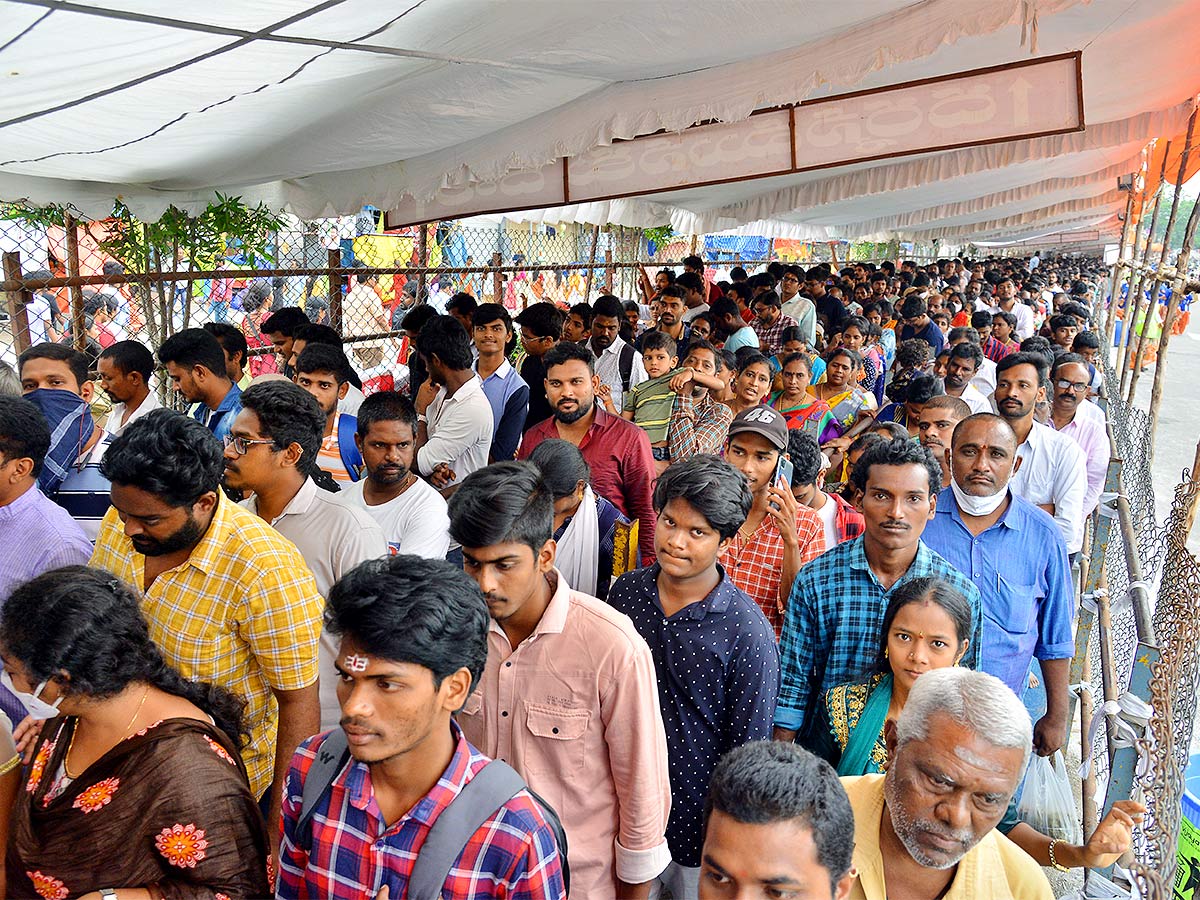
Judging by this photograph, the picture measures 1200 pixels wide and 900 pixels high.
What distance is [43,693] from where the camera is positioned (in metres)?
1.75

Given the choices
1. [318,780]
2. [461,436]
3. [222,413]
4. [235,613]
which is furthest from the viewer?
[461,436]

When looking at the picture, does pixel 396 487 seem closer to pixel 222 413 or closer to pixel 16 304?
pixel 222 413

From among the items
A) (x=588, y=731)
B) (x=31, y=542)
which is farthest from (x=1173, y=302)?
(x=31, y=542)

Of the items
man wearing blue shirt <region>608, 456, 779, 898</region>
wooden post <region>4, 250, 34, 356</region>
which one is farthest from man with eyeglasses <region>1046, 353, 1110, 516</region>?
wooden post <region>4, 250, 34, 356</region>

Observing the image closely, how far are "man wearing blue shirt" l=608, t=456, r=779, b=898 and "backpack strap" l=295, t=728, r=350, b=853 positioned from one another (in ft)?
3.37

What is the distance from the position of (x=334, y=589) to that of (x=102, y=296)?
6842 millimetres

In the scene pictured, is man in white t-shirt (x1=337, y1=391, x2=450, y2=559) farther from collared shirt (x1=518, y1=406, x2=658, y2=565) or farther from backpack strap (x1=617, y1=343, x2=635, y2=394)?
backpack strap (x1=617, y1=343, x2=635, y2=394)

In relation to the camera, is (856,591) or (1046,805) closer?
(856,591)

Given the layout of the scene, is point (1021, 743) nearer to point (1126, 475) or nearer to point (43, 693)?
point (43, 693)

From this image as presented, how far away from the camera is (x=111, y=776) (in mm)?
1746

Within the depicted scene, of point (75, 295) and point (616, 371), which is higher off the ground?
point (75, 295)

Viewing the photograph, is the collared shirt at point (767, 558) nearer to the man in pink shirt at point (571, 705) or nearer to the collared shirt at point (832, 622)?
the collared shirt at point (832, 622)

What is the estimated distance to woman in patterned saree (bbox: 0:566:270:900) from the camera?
172 cm

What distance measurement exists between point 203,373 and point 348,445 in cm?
86
